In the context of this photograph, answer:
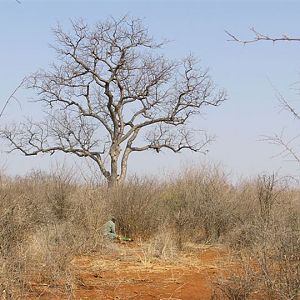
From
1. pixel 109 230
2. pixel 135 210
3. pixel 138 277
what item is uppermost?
pixel 135 210

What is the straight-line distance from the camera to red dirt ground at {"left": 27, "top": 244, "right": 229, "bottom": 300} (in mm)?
8547

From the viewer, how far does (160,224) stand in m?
16.9

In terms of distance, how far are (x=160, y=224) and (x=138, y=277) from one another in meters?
6.65

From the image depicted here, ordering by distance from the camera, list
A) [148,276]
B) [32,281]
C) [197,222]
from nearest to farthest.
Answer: [32,281], [148,276], [197,222]

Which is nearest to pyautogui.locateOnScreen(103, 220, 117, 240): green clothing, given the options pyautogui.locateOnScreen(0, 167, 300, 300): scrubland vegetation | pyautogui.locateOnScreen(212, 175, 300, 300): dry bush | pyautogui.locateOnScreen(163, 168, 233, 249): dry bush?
pyautogui.locateOnScreen(0, 167, 300, 300): scrubland vegetation

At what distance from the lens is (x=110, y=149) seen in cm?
2616

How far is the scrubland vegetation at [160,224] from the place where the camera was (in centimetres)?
724

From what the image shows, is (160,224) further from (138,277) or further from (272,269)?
(272,269)

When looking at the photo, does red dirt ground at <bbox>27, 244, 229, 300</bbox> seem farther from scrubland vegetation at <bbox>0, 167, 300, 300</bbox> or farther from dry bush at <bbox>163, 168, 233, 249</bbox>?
dry bush at <bbox>163, 168, 233, 249</bbox>

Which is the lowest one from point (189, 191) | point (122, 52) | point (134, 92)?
point (189, 191)

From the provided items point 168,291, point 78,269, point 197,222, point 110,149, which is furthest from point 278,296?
point 110,149

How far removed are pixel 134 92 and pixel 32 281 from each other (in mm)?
18349

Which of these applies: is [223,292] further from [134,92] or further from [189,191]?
[134,92]

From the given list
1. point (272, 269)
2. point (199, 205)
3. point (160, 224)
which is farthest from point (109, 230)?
point (272, 269)
